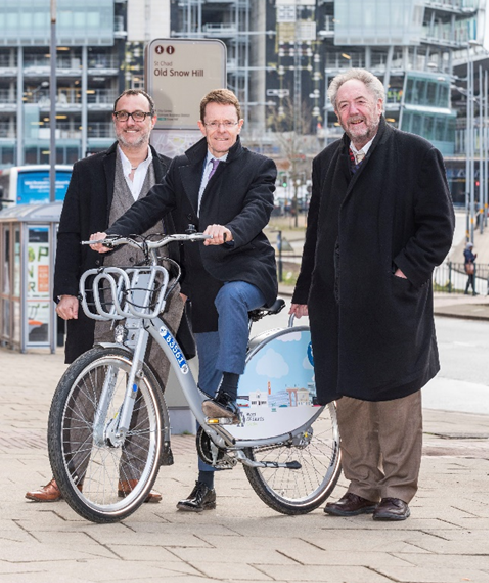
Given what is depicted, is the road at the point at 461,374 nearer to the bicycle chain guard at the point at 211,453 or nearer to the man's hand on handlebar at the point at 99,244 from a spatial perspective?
the bicycle chain guard at the point at 211,453

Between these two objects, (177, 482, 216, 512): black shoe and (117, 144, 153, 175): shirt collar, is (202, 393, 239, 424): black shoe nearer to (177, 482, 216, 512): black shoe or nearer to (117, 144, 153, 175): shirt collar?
(177, 482, 216, 512): black shoe

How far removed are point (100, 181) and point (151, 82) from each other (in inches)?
144

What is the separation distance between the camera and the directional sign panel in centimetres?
955

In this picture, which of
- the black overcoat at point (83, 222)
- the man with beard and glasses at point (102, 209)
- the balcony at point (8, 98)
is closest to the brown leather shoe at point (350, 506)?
the man with beard and glasses at point (102, 209)

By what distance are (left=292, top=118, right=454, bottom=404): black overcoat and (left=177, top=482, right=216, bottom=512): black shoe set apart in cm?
73

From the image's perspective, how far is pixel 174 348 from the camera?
217 inches

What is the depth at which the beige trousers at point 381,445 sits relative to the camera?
5.74 m

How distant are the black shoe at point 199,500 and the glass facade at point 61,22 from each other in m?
107

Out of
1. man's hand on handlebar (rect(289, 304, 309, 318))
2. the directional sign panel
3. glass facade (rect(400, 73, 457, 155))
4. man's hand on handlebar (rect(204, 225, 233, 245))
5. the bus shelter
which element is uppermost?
glass facade (rect(400, 73, 457, 155))

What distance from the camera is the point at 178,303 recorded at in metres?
5.98

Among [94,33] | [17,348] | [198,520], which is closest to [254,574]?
[198,520]

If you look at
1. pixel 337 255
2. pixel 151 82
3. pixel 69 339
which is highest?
pixel 151 82

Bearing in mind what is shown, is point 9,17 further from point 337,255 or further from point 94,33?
point 337,255

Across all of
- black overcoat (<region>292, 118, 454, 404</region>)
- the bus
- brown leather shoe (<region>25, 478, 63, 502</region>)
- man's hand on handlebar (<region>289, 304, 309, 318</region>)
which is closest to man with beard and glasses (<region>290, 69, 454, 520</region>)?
black overcoat (<region>292, 118, 454, 404</region>)
